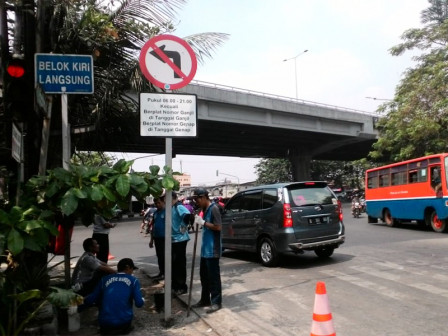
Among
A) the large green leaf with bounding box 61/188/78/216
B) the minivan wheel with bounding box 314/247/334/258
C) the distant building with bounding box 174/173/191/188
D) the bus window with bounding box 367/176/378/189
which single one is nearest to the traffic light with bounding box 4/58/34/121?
the large green leaf with bounding box 61/188/78/216

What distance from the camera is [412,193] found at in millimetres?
15125

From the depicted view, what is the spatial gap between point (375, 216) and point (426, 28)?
1303cm

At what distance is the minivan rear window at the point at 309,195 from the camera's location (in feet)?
27.7

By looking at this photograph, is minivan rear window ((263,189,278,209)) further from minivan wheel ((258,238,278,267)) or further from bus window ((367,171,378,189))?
bus window ((367,171,378,189))

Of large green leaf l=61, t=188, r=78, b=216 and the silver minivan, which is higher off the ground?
large green leaf l=61, t=188, r=78, b=216

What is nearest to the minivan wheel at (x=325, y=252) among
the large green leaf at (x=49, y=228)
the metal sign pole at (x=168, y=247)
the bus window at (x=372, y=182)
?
the metal sign pole at (x=168, y=247)

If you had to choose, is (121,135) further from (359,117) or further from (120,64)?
(359,117)

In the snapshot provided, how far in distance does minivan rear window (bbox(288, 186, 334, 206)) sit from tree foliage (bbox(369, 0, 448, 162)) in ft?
49.7

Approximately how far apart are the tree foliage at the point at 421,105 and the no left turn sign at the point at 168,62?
19358mm

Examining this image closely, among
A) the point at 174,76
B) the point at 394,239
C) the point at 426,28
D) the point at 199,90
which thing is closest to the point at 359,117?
the point at 426,28

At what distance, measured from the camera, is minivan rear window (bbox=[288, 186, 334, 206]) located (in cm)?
845

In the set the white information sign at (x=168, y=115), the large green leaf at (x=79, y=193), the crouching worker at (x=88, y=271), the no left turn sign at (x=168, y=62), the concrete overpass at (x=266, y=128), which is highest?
the concrete overpass at (x=266, y=128)

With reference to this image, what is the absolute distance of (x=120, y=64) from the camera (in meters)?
7.56

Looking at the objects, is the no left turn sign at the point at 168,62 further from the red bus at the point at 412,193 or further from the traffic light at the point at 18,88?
the red bus at the point at 412,193
